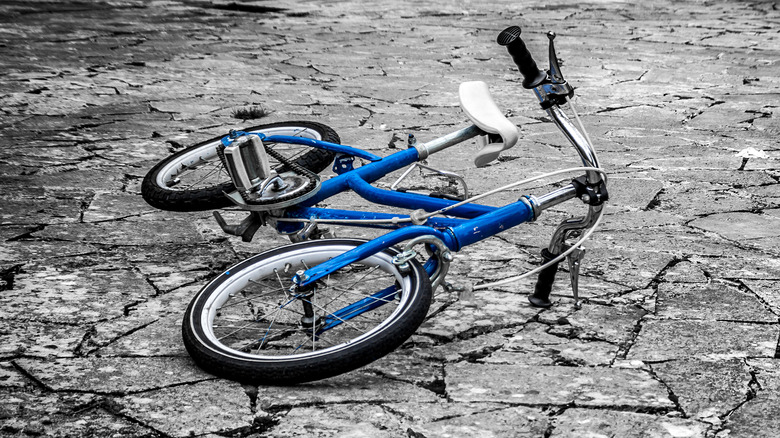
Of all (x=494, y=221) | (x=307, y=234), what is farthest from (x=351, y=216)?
(x=494, y=221)

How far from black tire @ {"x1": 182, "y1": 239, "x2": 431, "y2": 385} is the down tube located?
23 centimetres

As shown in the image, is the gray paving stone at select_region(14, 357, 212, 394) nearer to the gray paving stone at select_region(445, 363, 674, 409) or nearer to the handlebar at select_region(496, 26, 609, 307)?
the gray paving stone at select_region(445, 363, 674, 409)

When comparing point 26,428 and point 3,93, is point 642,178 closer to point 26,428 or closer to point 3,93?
point 26,428

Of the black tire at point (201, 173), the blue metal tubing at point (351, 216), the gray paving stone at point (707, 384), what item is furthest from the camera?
the black tire at point (201, 173)

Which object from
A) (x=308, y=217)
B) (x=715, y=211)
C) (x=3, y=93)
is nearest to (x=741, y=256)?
(x=715, y=211)

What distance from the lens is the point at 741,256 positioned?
11.8 feet

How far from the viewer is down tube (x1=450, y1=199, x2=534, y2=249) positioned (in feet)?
8.97

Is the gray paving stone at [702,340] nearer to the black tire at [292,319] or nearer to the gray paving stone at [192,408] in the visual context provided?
the black tire at [292,319]

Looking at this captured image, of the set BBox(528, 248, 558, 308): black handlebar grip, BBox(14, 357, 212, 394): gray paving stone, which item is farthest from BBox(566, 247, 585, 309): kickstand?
BBox(14, 357, 212, 394): gray paving stone

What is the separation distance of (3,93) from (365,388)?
16.3 ft

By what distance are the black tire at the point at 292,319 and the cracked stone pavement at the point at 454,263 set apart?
14 cm

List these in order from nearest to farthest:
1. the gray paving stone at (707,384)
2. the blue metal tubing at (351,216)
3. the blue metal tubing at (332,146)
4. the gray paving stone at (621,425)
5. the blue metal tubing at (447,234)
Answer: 1. the gray paving stone at (621,425)
2. the gray paving stone at (707,384)
3. the blue metal tubing at (447,234)
4. the blue metal tubing at (351,216)
5. the blue metal tubing at (332,146)

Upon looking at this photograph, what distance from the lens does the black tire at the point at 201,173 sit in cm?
340

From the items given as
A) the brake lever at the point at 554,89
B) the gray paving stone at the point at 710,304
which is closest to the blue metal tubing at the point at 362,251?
the brake lever at the point at 554,89
